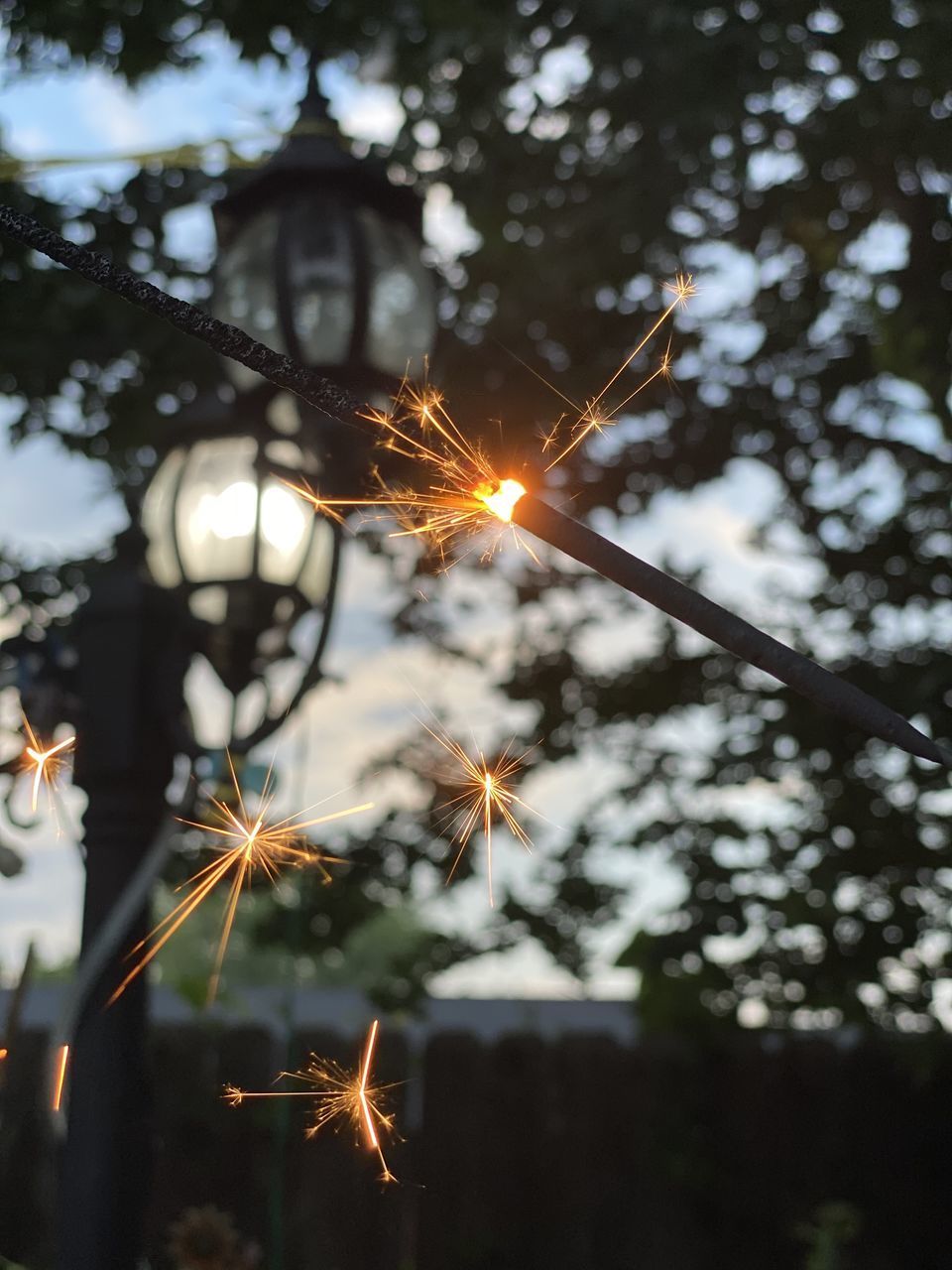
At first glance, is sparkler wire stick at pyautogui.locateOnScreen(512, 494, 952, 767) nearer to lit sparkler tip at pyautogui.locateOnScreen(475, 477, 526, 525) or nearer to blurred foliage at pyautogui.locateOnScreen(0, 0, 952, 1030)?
lit sparkler tip at pyautogui.locateOnScreen(475, 477, 526, 525)

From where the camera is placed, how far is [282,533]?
368 cm

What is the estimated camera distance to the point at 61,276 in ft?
21.9

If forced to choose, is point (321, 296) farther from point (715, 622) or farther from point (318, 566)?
point (715, 622)

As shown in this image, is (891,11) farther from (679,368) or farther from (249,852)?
(249,852)

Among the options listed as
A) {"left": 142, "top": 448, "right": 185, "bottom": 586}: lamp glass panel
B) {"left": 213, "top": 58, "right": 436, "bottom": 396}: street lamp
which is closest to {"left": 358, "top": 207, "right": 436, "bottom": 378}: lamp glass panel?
{"left": 213, "top": 58, "right": 436, "bottom": 396}: street lamp

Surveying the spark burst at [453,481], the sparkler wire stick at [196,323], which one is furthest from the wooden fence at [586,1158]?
the sparkler wire stick at [196,323]

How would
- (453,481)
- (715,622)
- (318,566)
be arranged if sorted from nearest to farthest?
1. (715,622)
2. (453,481)
3. (318,566)

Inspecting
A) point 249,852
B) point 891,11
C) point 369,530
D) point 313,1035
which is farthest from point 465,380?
point 313,1035

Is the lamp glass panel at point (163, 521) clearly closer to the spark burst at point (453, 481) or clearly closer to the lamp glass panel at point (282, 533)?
the lamp glass panel at point (282, 533)

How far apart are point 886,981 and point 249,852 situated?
5897 millimetres

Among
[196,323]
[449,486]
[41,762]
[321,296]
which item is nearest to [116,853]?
[41,762]

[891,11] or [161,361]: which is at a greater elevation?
[891,11]

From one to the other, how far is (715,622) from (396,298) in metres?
3.02

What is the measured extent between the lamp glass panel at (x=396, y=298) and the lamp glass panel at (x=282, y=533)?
0.48 m
